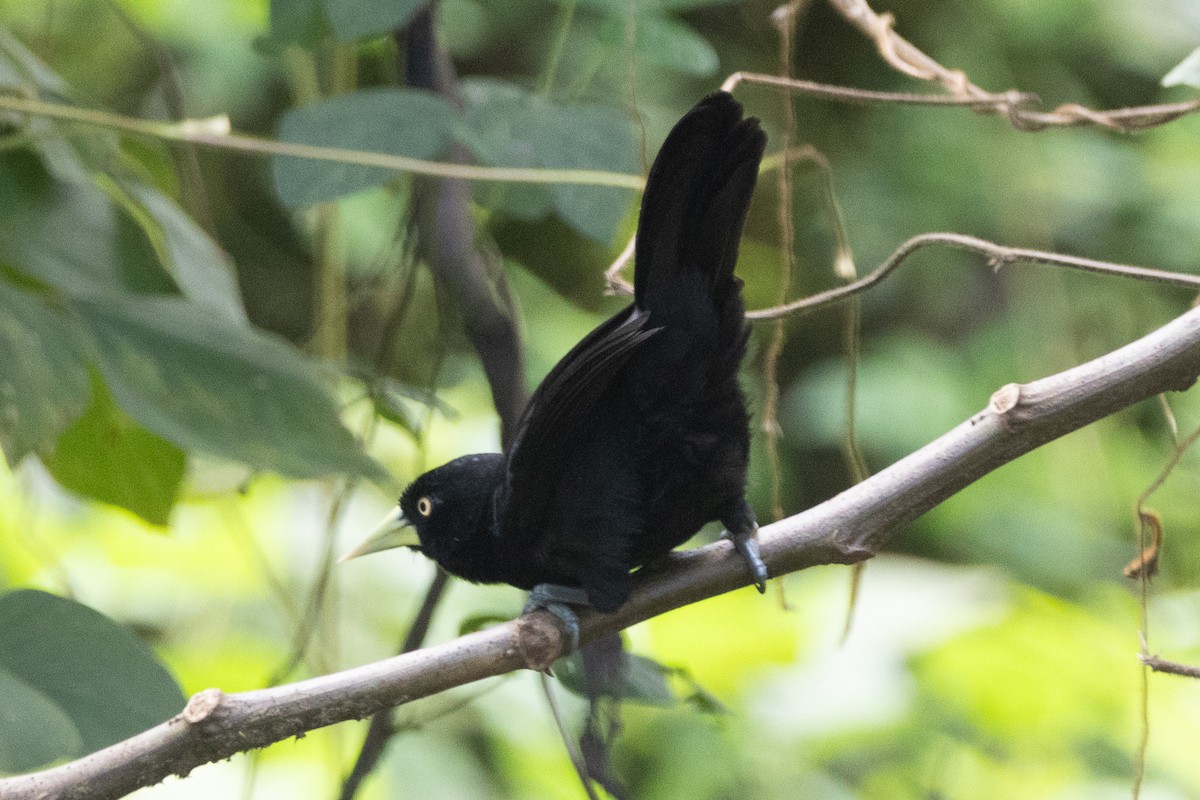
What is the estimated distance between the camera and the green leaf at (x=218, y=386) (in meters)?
2.20

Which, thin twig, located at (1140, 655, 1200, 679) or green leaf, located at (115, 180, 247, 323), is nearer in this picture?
thin twig, located at (1140, 655, 1200, 679)

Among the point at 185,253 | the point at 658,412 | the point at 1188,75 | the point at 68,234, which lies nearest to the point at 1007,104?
the point at 1188,75

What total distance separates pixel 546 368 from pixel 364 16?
5.97ft

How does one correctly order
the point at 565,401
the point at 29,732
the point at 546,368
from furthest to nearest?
the point at 546,368 → the point at 565,401 → the point at 29,732

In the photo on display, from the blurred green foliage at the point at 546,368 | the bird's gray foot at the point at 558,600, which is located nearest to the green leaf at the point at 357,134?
the blurred green foliage at the point at 546,368

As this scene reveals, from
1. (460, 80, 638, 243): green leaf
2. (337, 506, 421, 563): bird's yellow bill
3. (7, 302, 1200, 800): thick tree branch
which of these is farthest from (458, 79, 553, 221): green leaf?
(7, 302, 1200, 800): thick tree branch

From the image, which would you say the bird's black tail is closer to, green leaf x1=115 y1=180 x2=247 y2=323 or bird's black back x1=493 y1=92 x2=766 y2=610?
bird's black back x1=493 y1=92 x2=766 y2=610

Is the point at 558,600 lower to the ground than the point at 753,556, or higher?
higher

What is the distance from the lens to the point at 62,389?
2105 mm

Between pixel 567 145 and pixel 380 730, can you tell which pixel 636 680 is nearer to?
pixel 380 730

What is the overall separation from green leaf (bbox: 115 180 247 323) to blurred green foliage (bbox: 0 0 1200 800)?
1cm

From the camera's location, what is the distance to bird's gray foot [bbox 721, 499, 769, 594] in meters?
1.63

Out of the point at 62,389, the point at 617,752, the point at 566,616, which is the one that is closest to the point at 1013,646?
the point at 617,752

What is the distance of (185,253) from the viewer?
2.59 m
